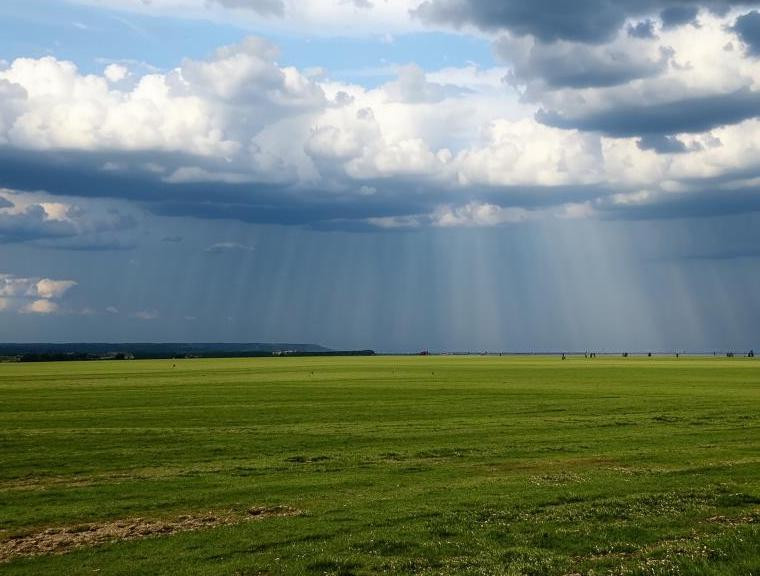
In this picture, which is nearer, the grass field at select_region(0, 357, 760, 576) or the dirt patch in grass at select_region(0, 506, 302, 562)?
the grass field at select_region(0, 357, 760, 576)

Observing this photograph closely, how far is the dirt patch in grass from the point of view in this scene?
16.4m

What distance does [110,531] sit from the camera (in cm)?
1775

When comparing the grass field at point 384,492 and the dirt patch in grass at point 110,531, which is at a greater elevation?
the grass field at point 384,492

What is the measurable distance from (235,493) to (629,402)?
35874mm

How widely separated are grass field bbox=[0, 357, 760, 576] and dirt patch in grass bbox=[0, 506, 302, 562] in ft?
0.22

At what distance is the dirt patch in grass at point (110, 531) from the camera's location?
646 inches

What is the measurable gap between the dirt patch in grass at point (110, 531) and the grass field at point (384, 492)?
7 centimetres

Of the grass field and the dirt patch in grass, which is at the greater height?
the grass field

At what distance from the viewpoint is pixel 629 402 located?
164 feet

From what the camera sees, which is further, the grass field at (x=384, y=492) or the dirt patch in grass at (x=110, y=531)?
the dirt patch in grass at (x=110, y=531)

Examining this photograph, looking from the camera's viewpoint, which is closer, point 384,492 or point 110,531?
point 110,531

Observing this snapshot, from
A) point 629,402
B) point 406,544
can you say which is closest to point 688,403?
point 629,402

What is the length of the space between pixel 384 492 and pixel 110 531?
7662mm

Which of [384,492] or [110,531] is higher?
[384,492]
